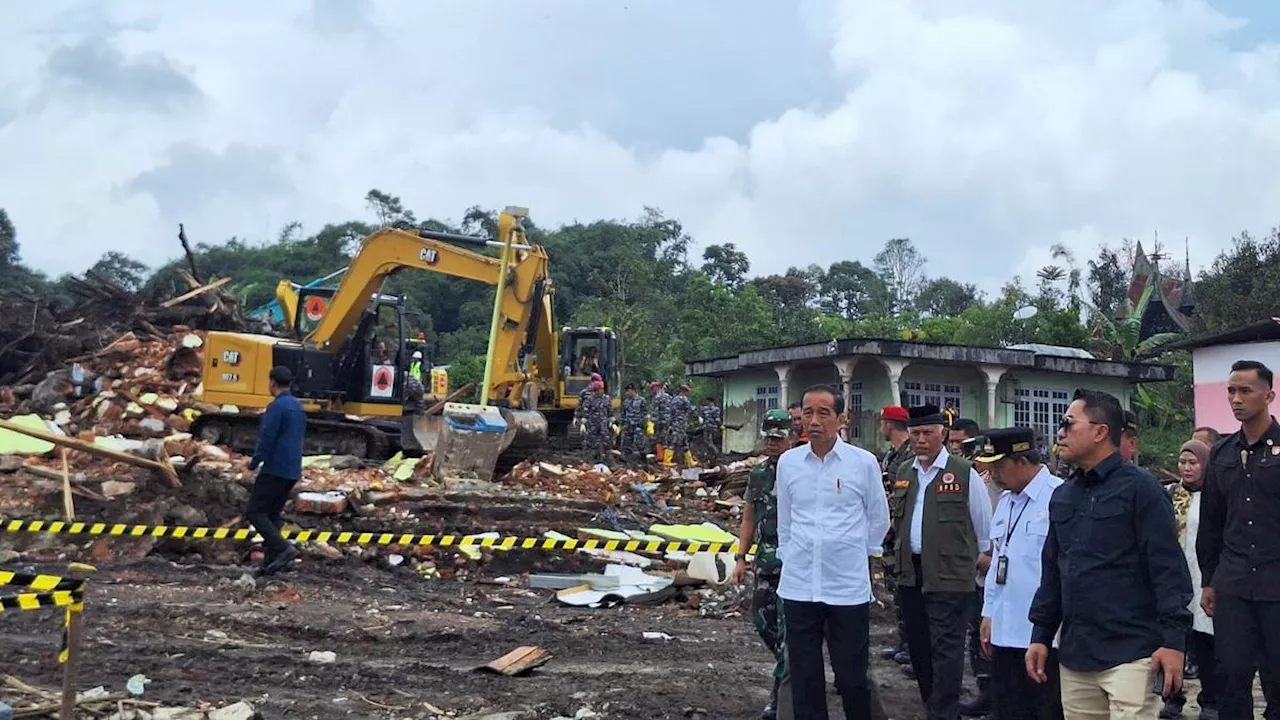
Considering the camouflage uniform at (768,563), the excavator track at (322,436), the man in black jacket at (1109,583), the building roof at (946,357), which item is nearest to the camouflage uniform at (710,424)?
the building roof at (946,357)

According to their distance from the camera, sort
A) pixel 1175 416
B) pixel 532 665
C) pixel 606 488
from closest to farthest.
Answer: pixel 532 665, pixel 606 488, pixel 1175 416

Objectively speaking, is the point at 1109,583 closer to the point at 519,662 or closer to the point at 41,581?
the point at 519,662

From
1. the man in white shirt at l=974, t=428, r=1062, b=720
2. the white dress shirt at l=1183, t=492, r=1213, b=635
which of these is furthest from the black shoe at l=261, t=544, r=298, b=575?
the white dress shirt at l=1183, t=492, r=1213, b=635

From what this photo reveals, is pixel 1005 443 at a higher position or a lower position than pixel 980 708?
higher

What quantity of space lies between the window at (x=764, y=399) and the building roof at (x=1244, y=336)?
31.6 ft

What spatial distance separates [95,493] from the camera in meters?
12.0

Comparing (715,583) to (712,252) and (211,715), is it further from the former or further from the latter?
(712,252)

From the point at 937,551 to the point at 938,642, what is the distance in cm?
45

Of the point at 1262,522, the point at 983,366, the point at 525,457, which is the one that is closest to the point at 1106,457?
the point at 1262,522

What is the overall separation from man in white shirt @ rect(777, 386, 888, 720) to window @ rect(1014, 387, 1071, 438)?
76.8 feet

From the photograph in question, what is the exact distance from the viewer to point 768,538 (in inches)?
244

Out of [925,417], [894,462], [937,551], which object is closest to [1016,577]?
[937,551]

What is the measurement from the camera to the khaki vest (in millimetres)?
5859

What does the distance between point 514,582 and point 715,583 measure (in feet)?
6.50
